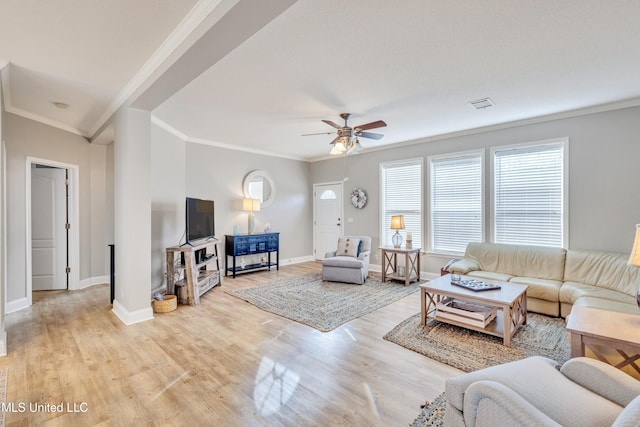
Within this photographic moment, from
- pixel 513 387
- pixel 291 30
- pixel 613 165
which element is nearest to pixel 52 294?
pixel 291 30

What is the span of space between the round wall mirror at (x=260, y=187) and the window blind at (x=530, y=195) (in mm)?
4433

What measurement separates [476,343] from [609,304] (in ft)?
4.48

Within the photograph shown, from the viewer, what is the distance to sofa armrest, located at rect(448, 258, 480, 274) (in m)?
4.16

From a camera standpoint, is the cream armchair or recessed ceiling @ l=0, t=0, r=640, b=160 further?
recessed ceiling @ l=0, t=0, r=640, b=160

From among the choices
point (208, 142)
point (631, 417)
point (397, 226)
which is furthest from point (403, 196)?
point (631, 417)

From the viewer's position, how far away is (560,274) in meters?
3.86

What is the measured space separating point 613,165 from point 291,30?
14.3 ft

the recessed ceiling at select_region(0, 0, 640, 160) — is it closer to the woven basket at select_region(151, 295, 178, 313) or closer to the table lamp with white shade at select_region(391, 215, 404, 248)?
the table lamp with white shade at select_region(391, 215, 404, 248)

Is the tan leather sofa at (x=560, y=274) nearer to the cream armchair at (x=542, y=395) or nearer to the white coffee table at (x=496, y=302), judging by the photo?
the white coffee table at (x=496, y=302)

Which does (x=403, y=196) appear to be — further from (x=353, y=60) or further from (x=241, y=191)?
(x=353, y=60)

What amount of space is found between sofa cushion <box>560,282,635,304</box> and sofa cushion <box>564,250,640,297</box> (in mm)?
108

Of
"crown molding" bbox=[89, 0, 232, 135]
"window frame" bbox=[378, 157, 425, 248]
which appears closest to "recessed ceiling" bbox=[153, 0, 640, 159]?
"crown molding" bbox=[89, 0, 232, 135]

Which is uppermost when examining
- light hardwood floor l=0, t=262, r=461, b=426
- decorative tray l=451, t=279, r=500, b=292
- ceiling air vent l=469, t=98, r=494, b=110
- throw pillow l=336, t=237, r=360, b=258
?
ceiling air vent l=469, t=98, r=494, b=110

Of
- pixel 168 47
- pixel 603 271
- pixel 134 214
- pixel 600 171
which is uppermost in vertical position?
pixel 168 47
